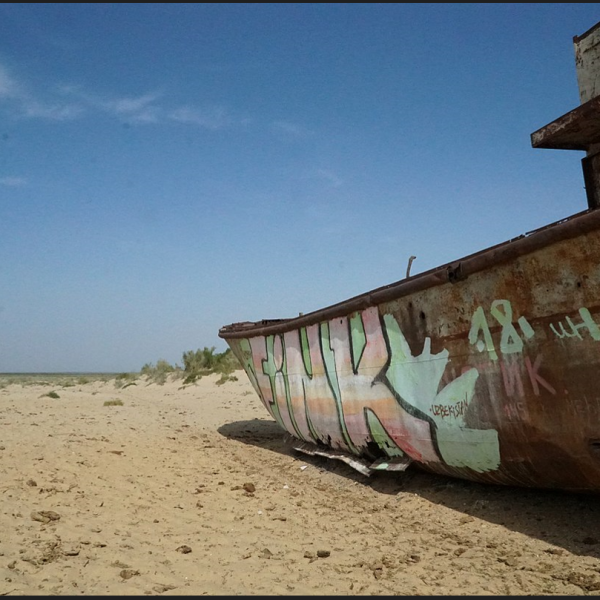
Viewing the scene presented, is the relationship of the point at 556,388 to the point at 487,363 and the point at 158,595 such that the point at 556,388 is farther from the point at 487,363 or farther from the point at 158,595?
the point at 158,595

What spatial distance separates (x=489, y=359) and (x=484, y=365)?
0.22 ft

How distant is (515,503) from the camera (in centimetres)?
423

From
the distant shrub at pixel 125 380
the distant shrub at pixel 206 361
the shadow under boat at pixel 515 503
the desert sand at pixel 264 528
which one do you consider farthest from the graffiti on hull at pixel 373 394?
the distant shrub at pixel 125 380

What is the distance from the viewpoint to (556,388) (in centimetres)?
350

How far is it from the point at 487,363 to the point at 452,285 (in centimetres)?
63

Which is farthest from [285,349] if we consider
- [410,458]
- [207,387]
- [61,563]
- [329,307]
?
[207,387]

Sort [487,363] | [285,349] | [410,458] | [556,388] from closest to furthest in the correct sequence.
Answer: [556,388] → [487,363] → [410,458] → [285,349]

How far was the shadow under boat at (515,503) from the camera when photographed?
364cm

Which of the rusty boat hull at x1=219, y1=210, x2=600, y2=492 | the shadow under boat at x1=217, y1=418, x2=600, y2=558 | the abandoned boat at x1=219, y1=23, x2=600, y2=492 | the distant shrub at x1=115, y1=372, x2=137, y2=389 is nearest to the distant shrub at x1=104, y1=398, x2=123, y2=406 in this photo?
→ the abandoned boat at x1=219, y1=23, x2=600, y2=492

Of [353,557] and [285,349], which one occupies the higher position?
[285,349]

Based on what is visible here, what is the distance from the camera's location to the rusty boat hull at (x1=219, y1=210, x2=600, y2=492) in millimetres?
3365

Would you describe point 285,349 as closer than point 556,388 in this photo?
No

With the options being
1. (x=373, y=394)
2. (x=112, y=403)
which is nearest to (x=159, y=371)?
(x=112, y=403)

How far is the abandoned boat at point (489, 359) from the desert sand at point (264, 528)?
0.99 feet
